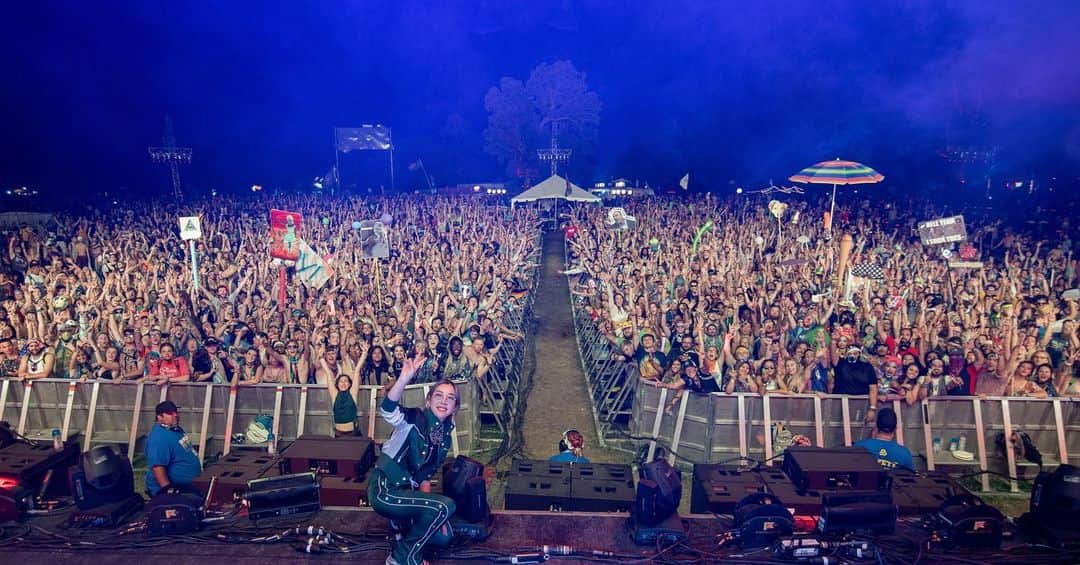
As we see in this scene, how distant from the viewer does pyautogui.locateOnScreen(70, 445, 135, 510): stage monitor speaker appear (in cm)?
498

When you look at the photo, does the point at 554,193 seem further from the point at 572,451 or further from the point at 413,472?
the point at 413,472

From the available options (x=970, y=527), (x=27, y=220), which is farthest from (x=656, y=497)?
(x=27, y=220)

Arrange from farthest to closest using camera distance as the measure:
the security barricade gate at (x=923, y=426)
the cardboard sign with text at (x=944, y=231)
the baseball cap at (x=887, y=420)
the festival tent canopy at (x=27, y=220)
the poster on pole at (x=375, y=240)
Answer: the festival tent canopy at (x=27, y=220) < the poster on pole at (x=375, y=240) < the cardboard sign with text at (x=944, y=231) < the security barricade gate at (x=923, y=426) < the baseball cap at (x=887, y=420)

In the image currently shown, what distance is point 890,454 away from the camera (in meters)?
6.07

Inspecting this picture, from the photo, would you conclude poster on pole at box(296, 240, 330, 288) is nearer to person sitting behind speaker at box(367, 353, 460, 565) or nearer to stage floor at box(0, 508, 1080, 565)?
stage floor at box(0, 508, 1080, 565)

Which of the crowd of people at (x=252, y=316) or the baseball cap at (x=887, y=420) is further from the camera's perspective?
the crowd of people at (x=252, y=316)

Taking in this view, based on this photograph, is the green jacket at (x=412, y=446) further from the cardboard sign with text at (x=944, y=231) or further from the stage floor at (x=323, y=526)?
the cardboard sign with text at (x=944, y=231)

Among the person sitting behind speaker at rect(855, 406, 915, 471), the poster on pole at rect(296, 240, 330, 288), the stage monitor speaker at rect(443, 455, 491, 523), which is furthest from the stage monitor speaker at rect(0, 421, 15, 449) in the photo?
the person sitting behind speaker at rect(855, 406, 915, 471)

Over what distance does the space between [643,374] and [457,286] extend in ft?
16.5

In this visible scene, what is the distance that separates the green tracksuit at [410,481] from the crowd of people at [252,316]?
9.30 ft

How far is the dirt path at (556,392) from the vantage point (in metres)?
8.05

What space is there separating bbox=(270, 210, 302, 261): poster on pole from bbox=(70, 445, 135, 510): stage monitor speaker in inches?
202

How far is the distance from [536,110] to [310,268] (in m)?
43.6

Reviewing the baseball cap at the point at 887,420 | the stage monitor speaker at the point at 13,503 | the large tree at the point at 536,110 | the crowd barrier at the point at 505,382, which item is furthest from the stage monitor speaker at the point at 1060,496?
the large tree at the point at 536,110
